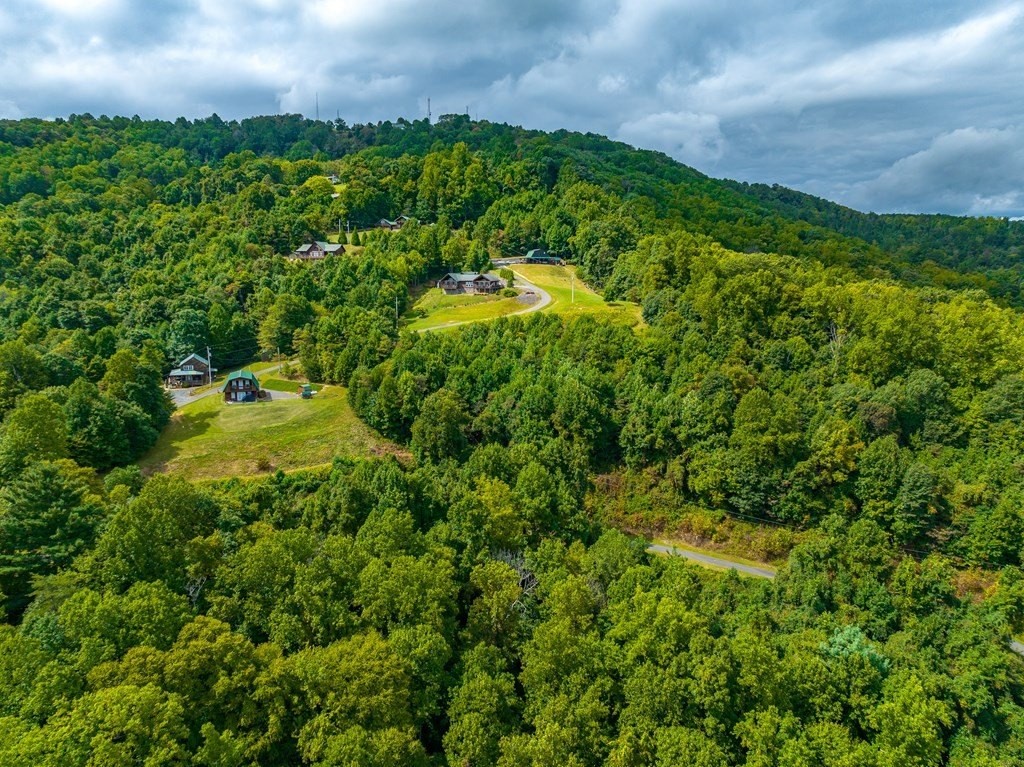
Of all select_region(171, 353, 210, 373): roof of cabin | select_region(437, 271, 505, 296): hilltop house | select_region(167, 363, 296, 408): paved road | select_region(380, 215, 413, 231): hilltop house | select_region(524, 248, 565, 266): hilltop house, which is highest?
select_region(380, 215, 413, 231): hilltop house

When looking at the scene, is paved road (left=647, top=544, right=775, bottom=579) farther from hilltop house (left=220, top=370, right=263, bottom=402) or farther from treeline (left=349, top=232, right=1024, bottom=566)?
hilltop house (left=220, top=370, right=263, bottom=402)

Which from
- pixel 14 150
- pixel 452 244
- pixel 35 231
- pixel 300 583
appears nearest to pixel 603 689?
pixel 300 583

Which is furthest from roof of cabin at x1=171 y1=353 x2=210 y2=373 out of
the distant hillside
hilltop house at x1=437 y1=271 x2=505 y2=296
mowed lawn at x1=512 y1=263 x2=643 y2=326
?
the distant hillside

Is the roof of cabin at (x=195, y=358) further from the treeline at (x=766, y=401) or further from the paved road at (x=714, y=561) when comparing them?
the paved road at (x=714, y=561)

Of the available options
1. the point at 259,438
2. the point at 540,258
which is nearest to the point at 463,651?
the point at 259,438

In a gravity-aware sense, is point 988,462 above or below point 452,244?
below

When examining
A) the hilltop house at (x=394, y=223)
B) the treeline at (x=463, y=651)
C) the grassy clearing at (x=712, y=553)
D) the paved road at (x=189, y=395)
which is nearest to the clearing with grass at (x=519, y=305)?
the paved road at (x=189, y=395)

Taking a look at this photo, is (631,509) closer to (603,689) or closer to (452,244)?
(603,689)
